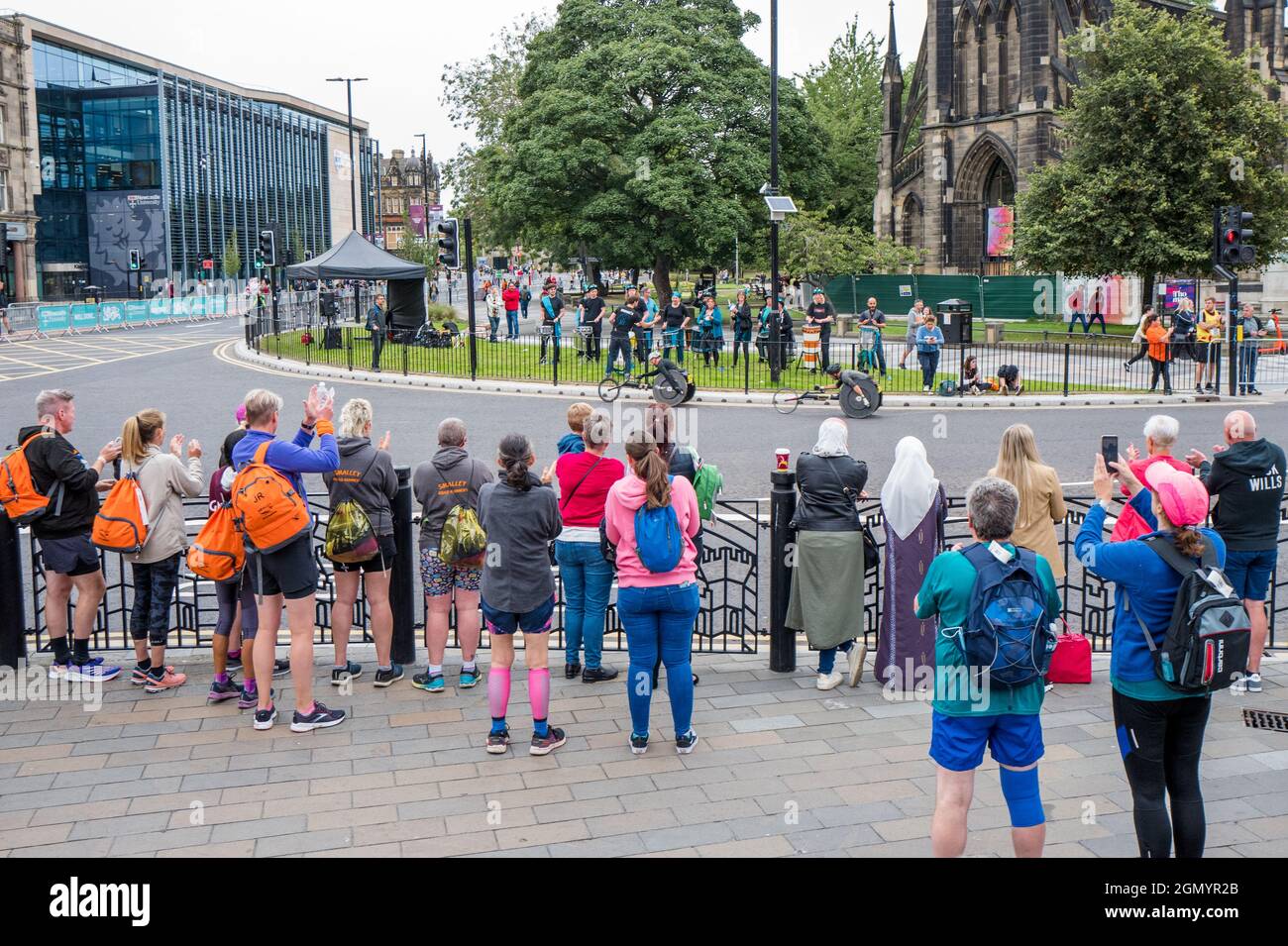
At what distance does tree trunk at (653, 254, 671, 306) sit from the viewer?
131ft

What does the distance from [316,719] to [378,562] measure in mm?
1044

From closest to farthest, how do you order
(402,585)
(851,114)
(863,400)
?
(402,585) < (863,400) < (851,114)

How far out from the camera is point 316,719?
6.52 meters

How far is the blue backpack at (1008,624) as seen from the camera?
4.48 metres

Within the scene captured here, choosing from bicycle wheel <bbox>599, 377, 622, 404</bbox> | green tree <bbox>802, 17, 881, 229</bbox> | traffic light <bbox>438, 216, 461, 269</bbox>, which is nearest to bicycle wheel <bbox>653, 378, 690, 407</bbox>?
bicycle wheel <bbox>599, 377, 622, 404</bbox>

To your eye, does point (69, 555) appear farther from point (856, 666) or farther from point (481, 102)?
point (481, 102)

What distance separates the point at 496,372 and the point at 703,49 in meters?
18.7

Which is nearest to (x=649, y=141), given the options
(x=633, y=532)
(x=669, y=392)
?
(x=669, y=392)

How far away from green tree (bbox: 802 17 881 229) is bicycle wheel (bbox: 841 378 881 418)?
163 feet

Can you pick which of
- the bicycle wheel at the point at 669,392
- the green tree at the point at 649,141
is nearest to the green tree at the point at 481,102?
the green tree at the point at 649,141

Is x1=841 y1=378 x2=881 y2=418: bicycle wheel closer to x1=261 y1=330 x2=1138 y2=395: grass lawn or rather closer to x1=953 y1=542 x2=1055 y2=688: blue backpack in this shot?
x1=261 y1=330 x2=1138 y2=395: grass lawn

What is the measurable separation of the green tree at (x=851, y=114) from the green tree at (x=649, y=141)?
28.5 meters

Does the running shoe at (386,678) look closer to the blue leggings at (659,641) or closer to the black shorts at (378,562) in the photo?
the black shorts at (378,562)
